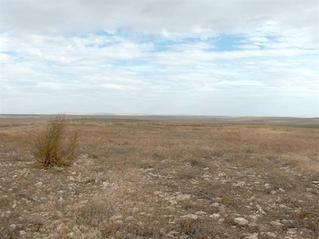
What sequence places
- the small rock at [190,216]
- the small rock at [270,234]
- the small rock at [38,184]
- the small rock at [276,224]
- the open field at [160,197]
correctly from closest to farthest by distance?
1. the small rock at [270,234]
2. the open field at [160,197]
3. the small rock at [276,224]
4. the small rock at [190,216]
5. the small rock at [38,184]

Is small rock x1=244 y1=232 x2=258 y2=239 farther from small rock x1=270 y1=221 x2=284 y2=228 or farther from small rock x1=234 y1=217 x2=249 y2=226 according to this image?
small rock x1=270 y1=221 x2=284 y2=228

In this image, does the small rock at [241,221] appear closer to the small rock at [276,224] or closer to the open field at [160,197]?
the open field at [160,197]

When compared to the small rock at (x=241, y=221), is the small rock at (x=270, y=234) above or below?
below

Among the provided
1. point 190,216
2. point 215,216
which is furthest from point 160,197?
point 215,216

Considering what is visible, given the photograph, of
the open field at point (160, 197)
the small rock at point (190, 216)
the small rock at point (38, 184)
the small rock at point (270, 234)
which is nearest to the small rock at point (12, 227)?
the open field at point (160, 197)

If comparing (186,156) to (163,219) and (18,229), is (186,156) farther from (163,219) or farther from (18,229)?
(18,229)

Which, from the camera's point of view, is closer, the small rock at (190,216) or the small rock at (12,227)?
the small rock at (12,227)

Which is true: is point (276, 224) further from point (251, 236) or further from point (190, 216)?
point (190, 216)

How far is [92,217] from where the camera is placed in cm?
1118

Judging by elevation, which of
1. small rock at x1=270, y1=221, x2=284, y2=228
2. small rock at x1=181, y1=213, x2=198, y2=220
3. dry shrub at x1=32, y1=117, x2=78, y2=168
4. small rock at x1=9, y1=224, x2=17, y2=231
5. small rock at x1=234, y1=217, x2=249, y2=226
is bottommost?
small rock at x1=270, y1=221, x2=284, y2=228

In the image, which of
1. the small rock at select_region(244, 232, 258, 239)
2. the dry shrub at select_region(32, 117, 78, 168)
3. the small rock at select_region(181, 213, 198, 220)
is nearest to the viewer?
the small rock at select_region(244, 232, 258, 239)

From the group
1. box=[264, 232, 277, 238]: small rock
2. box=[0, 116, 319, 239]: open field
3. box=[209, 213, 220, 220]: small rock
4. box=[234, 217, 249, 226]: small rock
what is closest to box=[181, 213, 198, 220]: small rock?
box=[0, 116, 319, 239]: open field

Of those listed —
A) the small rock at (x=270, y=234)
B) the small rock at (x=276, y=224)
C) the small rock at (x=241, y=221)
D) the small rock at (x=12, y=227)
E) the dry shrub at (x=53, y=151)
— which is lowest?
→ the small rock at (x=270, y=234)

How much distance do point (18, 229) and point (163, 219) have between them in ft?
10.8
